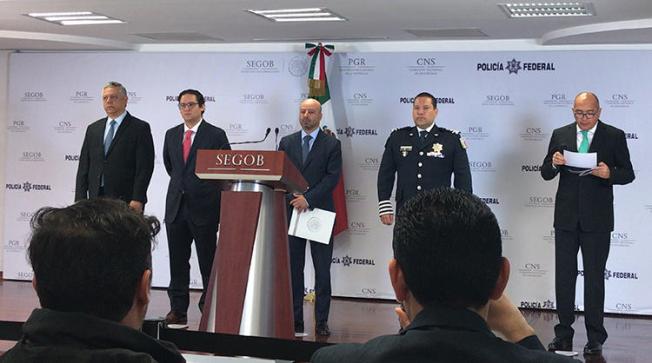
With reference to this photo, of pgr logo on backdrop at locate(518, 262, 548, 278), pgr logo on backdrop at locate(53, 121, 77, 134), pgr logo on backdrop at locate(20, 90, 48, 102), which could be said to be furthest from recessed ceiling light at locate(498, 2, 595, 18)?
pgr logo on backdrop at locate(20, 90, 48, 102)

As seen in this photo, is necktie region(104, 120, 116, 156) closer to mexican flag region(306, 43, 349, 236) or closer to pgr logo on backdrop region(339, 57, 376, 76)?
mexican flag region(306, 43, 349, 236)

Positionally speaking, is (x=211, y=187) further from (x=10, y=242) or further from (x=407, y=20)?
(x=10, y=242)

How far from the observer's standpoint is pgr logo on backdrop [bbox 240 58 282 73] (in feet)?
24.9

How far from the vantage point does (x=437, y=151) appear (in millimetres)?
5707

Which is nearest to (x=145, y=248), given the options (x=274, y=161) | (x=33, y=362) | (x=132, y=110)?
(x=33, y=362)

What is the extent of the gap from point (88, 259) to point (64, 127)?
716 cm

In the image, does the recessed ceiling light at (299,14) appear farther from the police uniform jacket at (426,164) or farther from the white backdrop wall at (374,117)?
the police uniform jacket at (426,164)

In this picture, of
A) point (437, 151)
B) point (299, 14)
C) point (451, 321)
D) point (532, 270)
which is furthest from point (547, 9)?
point (451, 321)

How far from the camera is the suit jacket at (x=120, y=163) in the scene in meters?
5.55

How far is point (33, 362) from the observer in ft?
3.98

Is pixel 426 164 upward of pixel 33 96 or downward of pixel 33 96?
downward

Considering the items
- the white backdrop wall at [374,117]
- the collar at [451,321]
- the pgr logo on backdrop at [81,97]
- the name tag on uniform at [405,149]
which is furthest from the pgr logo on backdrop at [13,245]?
the collar at [451,321]

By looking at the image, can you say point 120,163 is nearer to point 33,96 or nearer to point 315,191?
point 315,191

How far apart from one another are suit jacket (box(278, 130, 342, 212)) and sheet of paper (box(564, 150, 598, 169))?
1.52 metres
